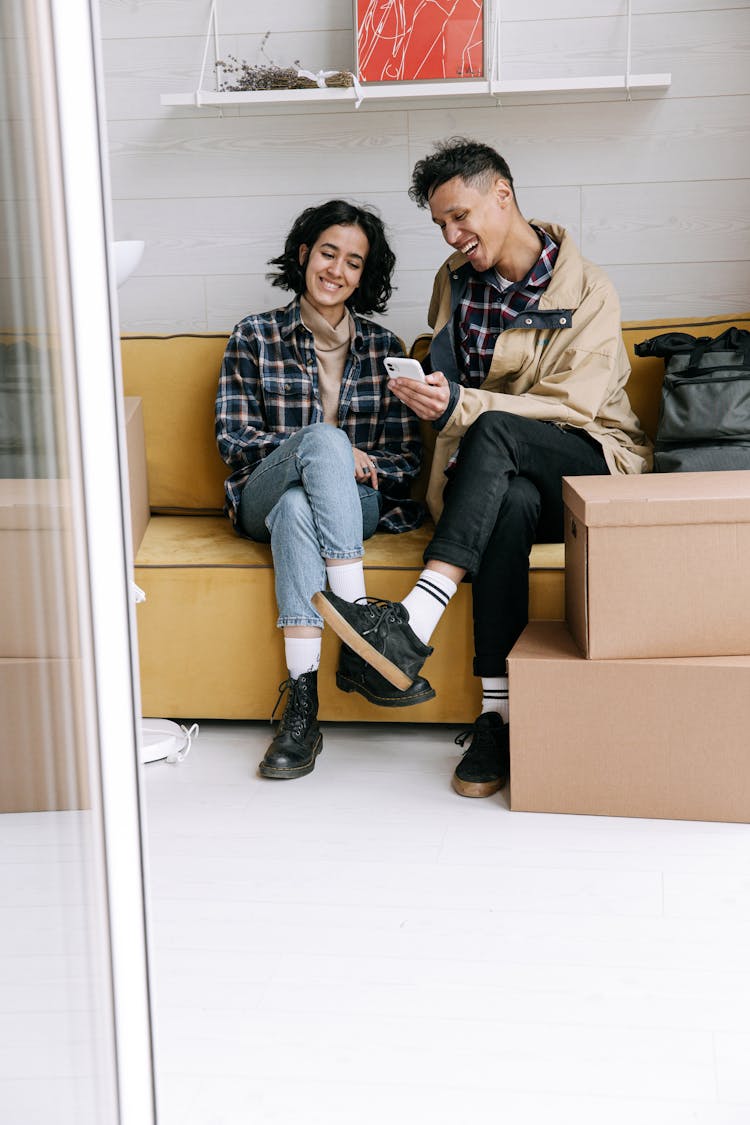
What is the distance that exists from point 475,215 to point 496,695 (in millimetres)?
1004

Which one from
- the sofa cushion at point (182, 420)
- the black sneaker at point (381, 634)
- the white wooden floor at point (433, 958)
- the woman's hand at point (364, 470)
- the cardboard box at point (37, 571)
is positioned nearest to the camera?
the cardboard box at point (37, 571)

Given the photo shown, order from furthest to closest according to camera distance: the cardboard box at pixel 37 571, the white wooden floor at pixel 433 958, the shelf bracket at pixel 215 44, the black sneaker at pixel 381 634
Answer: the shelf bracket at pixel 215 44 < the black sneaker at pixel 381 634 < the white wooden floor at pixel 433 958 < the cardboard box at pixel 37 571

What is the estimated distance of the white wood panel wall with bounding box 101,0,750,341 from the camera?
109 inches

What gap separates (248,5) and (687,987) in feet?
8.42

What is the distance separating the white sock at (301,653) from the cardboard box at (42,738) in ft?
4.80

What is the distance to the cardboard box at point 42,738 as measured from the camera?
0.63 meters

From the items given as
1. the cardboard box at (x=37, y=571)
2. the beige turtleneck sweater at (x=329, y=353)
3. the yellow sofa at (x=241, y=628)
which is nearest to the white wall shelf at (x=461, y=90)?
the beige turtleneck sweater at (x=329, y=353)

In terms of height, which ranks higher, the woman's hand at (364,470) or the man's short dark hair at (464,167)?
the man's short dark hair at (464,167)

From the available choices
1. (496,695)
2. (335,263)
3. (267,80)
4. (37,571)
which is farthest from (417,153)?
(37,571)

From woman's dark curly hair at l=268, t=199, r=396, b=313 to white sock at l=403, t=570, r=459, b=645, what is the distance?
31.5 inches

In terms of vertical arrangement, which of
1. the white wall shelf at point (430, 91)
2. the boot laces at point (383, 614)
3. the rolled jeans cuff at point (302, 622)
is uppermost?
the white wall shelf at point (430, 91)

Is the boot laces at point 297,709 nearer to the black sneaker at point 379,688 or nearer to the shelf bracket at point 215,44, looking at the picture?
the black sneaker at point 379,688

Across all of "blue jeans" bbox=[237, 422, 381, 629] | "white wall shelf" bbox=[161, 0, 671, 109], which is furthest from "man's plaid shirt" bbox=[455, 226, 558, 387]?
"white wall shelf" bbox=[161, 0, 671, 109]

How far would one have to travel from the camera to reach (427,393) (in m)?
2.19
